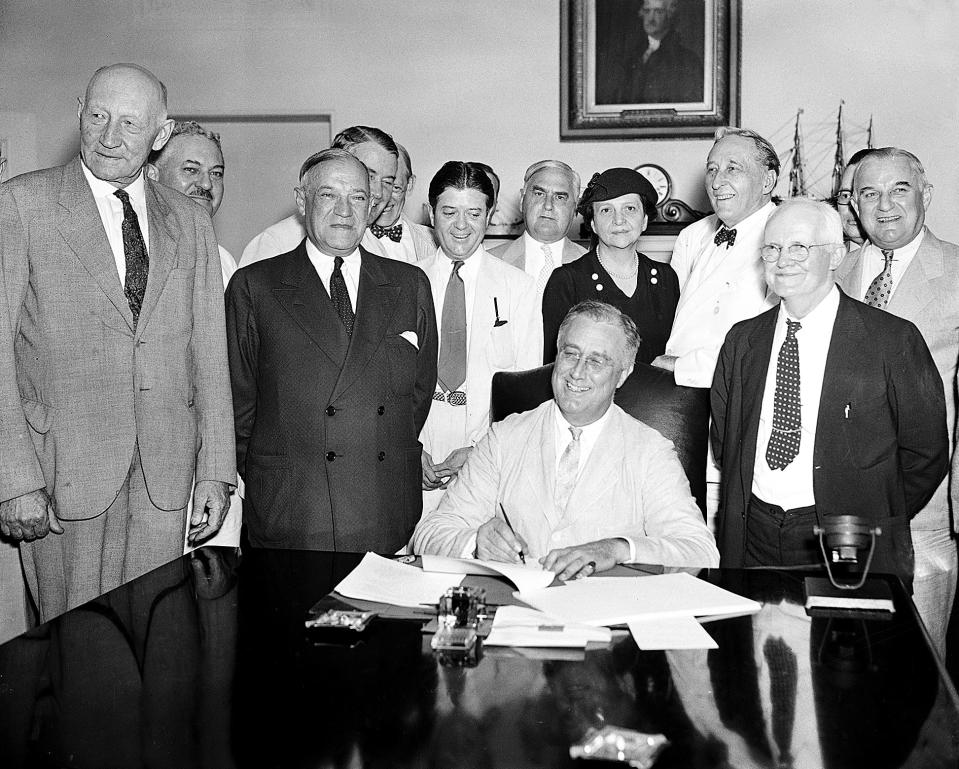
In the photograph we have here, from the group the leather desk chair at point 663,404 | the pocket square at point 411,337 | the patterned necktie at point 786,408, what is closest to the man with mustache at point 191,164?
the pocket square at point 411,337

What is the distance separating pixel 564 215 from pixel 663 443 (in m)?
1.52

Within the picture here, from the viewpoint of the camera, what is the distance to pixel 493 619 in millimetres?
1829

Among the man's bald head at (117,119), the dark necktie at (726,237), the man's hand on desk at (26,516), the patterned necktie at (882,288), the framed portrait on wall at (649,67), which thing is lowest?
the man's hand on desk at (26,516)

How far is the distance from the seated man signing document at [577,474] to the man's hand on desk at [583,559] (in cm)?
25

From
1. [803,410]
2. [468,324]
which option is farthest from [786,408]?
[468,324]

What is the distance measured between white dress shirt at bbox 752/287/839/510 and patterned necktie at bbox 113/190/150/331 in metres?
1.60

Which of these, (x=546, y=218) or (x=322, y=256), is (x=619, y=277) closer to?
(x=546, y=218)

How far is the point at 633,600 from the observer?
6.30 feet

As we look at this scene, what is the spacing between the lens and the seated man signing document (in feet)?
8.47

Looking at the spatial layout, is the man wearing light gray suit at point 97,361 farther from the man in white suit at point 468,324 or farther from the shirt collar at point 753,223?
the shirt collar at point 753,223

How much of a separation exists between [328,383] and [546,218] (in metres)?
1.33

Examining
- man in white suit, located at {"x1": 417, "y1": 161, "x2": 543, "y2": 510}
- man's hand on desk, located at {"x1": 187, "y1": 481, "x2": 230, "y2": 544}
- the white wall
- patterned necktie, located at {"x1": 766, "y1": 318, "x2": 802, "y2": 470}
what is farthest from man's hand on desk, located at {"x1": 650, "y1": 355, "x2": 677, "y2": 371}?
the white wall

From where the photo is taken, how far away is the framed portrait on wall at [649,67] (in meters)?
5.65

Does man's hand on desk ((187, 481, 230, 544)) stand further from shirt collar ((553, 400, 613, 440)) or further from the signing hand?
shirt collar ((553, 400, 613, 440))
